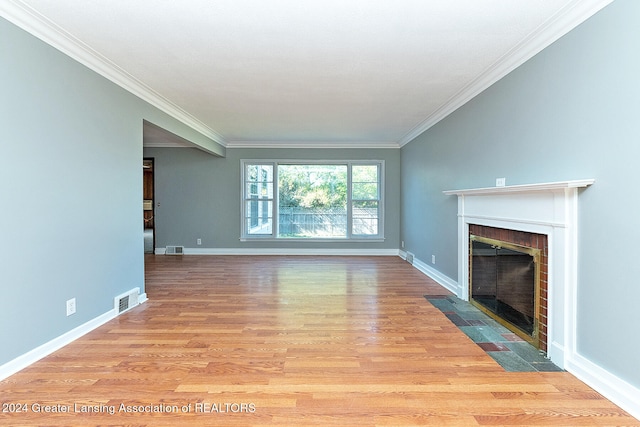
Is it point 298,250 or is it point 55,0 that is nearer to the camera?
point 55,0

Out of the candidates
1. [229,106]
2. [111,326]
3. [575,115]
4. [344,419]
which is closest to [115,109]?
[229,106]

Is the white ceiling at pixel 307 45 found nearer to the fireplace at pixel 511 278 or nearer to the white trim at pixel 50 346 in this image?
the fireplace at pixel 511 278

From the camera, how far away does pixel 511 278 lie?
2.89 meters

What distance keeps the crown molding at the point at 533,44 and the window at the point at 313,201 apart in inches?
124

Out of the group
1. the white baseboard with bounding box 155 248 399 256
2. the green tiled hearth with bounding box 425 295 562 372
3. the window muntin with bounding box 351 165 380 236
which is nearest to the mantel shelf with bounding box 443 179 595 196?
the green tiled hearth with bounding box 425 295 562 372

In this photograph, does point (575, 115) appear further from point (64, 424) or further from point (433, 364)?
point (64, 424)

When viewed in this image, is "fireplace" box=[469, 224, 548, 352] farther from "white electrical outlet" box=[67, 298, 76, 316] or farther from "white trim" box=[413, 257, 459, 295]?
"white electrical outlet" box=[67, 298, 76, 316]

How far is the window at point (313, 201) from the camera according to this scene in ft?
23.0

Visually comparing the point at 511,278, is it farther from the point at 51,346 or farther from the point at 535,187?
the point at 51,346

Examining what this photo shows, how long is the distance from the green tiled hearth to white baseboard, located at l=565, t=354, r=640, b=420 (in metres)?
0.14

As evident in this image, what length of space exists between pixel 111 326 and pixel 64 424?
4.64 ft

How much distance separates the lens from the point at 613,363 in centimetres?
183

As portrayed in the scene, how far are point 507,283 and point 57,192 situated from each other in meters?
3.96

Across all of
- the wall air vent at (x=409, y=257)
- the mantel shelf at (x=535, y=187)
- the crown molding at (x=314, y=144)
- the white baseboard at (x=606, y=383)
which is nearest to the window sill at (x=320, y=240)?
the wall air vent at (x=409, y=257)
